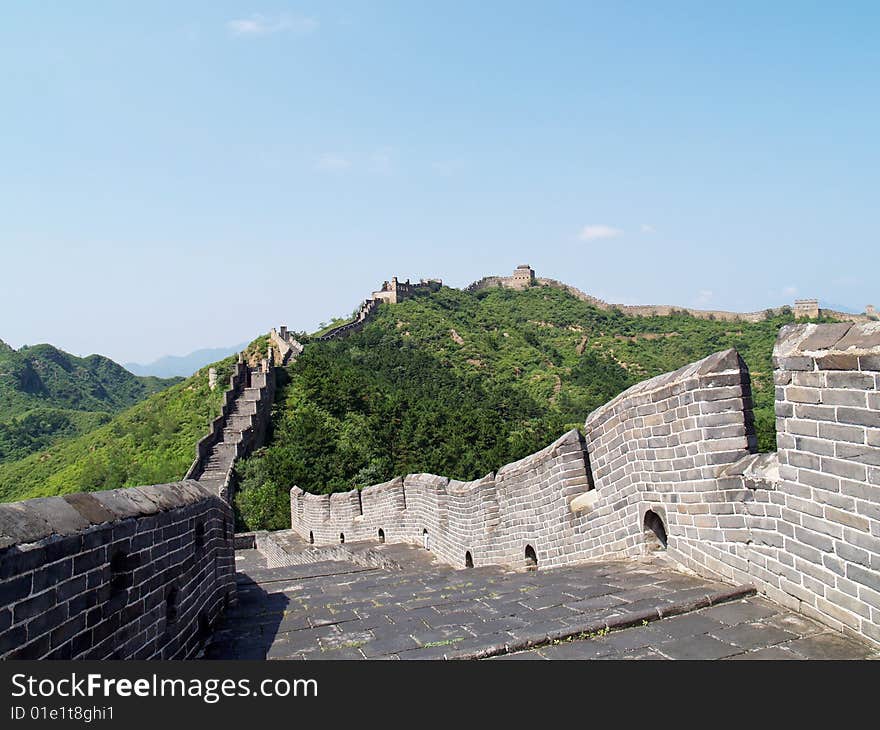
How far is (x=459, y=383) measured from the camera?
44625 mm

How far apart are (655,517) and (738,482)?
4.32ft

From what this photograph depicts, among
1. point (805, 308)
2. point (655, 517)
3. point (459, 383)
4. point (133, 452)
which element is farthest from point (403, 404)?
point (805, 308)

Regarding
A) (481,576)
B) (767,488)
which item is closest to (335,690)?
(767,488)

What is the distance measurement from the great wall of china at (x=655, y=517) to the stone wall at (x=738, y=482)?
0.01m

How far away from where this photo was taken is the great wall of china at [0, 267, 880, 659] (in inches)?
113

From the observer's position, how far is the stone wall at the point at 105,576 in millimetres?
2543

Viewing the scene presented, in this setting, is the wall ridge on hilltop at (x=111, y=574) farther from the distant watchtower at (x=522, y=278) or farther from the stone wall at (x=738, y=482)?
the distant watchtower at (x=522, y=278)

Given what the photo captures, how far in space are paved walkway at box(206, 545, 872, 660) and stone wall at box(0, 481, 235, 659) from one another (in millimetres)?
556

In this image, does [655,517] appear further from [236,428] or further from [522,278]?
[522,278]

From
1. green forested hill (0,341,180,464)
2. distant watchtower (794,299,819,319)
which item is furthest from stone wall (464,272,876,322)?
green forested hill (0,341,180,464)

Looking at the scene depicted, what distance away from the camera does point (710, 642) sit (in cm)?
334

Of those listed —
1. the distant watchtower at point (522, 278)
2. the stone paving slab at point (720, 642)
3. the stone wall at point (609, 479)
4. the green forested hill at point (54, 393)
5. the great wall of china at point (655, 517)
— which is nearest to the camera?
the great wall of china at point (655, 517)

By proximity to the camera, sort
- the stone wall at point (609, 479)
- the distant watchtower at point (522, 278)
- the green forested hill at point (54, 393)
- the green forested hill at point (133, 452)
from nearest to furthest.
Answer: the stone wall at point (609, 479), the green forested hill at point (133, 452), the green forested hill at point (54, 393), the distant watchtower at point (522, 278)

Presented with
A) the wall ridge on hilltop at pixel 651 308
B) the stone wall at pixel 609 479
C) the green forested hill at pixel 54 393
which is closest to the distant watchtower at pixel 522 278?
the wall ridge on hilltop at pixel 651 308
